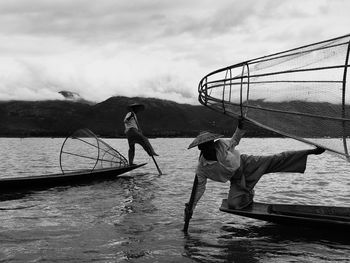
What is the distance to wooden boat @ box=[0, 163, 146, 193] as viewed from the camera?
13.5m

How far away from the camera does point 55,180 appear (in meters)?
14.6

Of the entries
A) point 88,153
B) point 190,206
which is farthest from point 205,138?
point 88,153

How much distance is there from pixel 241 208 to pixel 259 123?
1781 mm

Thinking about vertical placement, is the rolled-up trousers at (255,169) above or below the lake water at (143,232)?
above

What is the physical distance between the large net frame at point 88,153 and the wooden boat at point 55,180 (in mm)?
643

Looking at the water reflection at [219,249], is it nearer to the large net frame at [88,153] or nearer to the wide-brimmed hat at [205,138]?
the wide-brimmed hat at [205,138]

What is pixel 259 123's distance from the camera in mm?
8195

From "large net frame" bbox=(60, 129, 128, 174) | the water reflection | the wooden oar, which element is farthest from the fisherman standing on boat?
the water reflection

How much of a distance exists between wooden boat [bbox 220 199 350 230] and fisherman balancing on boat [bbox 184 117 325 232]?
39 centimetres

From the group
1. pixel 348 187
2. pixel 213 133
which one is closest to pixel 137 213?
pixel 213 133

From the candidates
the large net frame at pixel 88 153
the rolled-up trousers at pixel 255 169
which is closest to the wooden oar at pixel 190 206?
the rolled-up trousers at pixel 255 169

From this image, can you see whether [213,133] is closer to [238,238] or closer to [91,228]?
[238,238]

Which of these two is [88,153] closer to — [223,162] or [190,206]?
[190,206]

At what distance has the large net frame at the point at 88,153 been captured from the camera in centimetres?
1697
